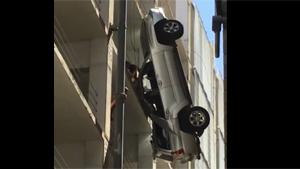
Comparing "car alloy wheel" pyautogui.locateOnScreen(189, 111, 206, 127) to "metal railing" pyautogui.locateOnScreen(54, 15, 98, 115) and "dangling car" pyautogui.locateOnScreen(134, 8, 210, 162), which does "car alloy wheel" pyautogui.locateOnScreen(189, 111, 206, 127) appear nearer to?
"dangling car" pyautogui.locateOnScreen(134, 8, 210, 162)

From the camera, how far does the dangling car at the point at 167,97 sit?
62.2 feet

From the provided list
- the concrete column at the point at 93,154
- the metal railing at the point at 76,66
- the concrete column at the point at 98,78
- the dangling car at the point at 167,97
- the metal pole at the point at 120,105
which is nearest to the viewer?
the metal pole at the point at 120,105

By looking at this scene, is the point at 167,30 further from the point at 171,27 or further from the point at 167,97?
the point at 167,97

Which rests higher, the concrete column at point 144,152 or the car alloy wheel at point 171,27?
the car alloy wheel at point 171,27

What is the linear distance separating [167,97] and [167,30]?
148cm

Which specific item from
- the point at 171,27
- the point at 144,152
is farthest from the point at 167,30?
the point at 144,152

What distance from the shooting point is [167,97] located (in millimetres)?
19141

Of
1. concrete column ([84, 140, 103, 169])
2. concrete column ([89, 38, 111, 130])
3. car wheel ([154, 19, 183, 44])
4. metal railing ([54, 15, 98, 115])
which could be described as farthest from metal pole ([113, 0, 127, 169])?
metal railing ([54, 15, 98, 115])

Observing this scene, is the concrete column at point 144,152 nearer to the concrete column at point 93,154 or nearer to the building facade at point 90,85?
the building facade at point 90,85

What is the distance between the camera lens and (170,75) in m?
19.4

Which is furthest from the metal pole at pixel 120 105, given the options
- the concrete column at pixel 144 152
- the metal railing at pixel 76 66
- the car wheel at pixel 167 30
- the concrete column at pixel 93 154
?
the concrete column at pixel 144 152
